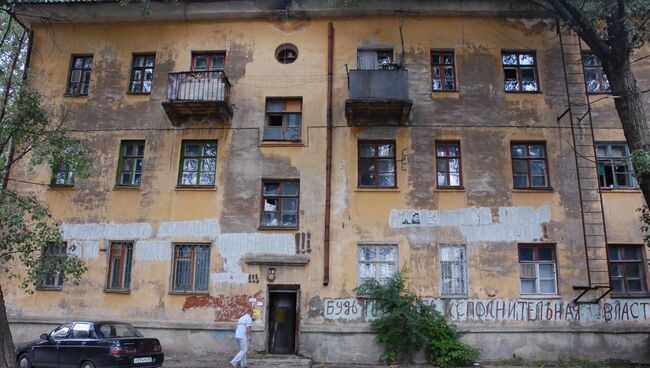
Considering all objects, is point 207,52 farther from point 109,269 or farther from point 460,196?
point 460,196

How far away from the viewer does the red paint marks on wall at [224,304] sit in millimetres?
15664

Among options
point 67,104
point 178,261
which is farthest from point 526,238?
point 67,104

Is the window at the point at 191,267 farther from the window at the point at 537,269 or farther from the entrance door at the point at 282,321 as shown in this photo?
the window at the point at 537,269

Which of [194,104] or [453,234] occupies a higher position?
[194,104]

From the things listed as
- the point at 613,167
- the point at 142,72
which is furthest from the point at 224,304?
the point at 613,167

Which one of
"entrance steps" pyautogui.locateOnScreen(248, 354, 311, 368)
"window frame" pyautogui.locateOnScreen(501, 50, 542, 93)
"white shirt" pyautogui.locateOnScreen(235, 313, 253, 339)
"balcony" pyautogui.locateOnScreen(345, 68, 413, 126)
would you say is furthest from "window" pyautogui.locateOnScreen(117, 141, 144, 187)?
"window frame" pyautogui.locateOnScreen(501, 50, 542, 93)

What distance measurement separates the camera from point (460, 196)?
16.2 metres

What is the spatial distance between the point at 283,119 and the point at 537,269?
9.79 m


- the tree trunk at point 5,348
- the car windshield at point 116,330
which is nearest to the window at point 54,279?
the car windshield at point 116,330

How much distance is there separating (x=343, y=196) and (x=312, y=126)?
2.69 m

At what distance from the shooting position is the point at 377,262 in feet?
52.3

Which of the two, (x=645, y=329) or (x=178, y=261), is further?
(x=178, y=261)

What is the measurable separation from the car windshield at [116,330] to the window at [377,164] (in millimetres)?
8212

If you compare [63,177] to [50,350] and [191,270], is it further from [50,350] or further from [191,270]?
[50,350]
